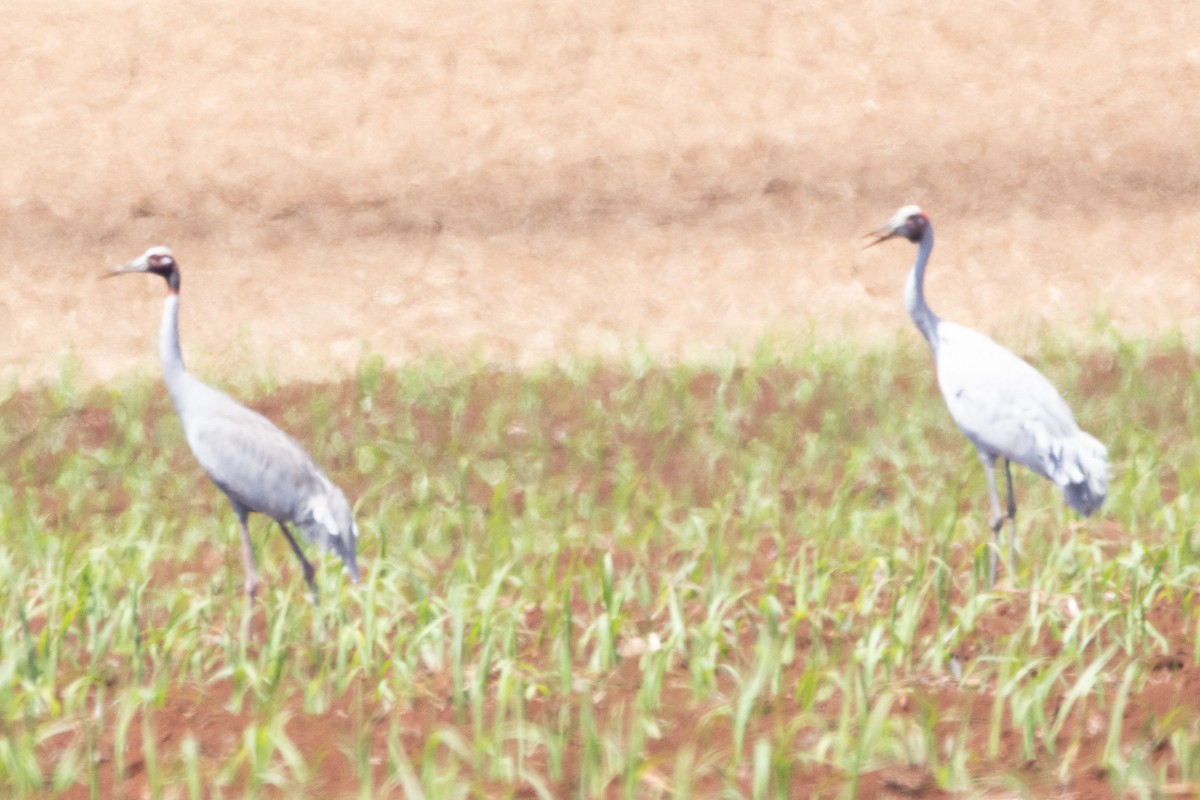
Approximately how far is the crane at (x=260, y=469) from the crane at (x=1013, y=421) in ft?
7.58

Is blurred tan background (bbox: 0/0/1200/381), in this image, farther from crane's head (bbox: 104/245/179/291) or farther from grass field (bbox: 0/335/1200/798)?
crane's head (bbox: 104/245/179/291)

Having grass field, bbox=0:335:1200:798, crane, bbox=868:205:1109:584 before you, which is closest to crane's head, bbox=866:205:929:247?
crane, bbox=868:205:1109:584

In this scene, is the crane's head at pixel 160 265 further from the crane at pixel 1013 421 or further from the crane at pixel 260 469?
the crane at pixel 1013 421

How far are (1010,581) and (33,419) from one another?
671 centimetres

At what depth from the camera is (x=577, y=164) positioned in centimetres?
1675

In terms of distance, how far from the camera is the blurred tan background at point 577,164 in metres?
16.1

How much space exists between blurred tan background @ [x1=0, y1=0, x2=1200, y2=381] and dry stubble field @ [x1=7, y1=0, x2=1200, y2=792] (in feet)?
0.08

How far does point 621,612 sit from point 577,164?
1064 cm

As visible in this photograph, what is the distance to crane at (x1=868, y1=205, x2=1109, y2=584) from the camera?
7449mm

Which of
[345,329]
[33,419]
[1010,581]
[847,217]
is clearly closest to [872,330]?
[847,217]

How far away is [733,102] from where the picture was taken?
16891mm

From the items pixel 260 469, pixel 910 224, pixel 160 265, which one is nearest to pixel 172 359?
pixel 260 469

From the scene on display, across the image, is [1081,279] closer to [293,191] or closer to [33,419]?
[293,191]

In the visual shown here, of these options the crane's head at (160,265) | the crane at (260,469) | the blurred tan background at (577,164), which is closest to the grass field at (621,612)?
the crane at (260,469)
